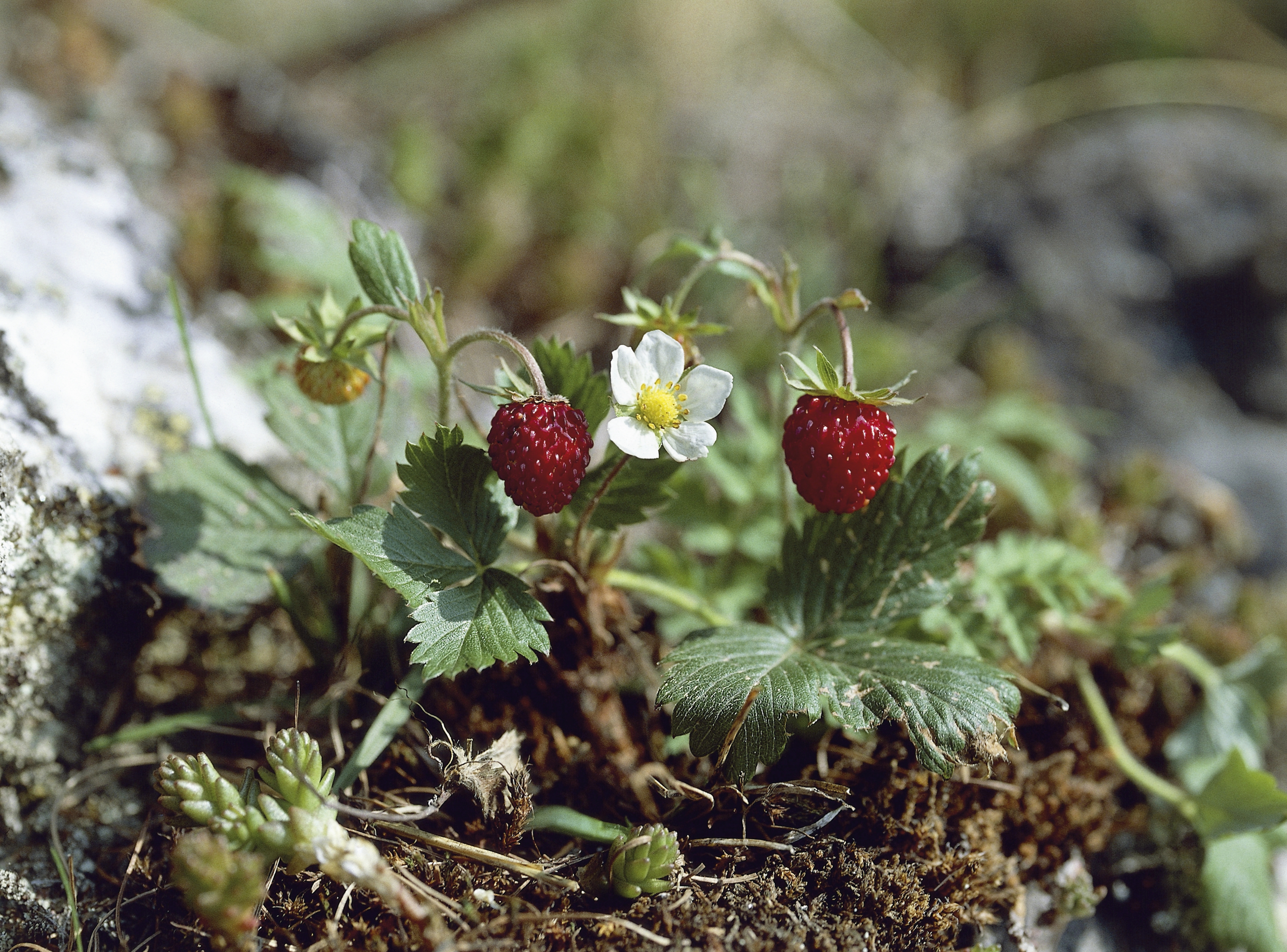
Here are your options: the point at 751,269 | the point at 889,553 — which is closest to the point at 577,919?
the point at 889,553

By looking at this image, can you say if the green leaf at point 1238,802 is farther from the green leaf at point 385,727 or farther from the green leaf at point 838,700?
the green leaf at point 385,727

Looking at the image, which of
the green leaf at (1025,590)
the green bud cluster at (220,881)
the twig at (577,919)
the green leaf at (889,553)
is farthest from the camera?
the green leaf at (1025,590)

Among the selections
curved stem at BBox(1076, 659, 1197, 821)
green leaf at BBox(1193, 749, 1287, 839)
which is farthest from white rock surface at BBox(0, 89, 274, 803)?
green leaf at BBox(1193, 749, 1287, 839)

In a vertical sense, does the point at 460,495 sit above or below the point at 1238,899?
above

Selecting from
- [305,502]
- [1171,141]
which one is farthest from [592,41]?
[305,502]

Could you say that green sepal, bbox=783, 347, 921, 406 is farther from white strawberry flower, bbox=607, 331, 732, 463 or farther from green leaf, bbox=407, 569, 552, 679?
green leaf, bbox=407, 569, 552, 679

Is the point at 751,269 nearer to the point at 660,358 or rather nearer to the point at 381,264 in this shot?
the point at 660,358

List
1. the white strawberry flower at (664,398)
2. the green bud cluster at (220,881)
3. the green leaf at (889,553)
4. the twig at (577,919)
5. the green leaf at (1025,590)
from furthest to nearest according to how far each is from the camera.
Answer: the green leaf at (1025,590), the green leaf at (889,553), the white strawberry flower at (664,398), the twig at (577,919), the green bud cluster at (220,881)

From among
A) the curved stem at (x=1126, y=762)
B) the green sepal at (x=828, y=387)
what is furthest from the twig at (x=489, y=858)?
the curved stem at (x=1126, y=762)
